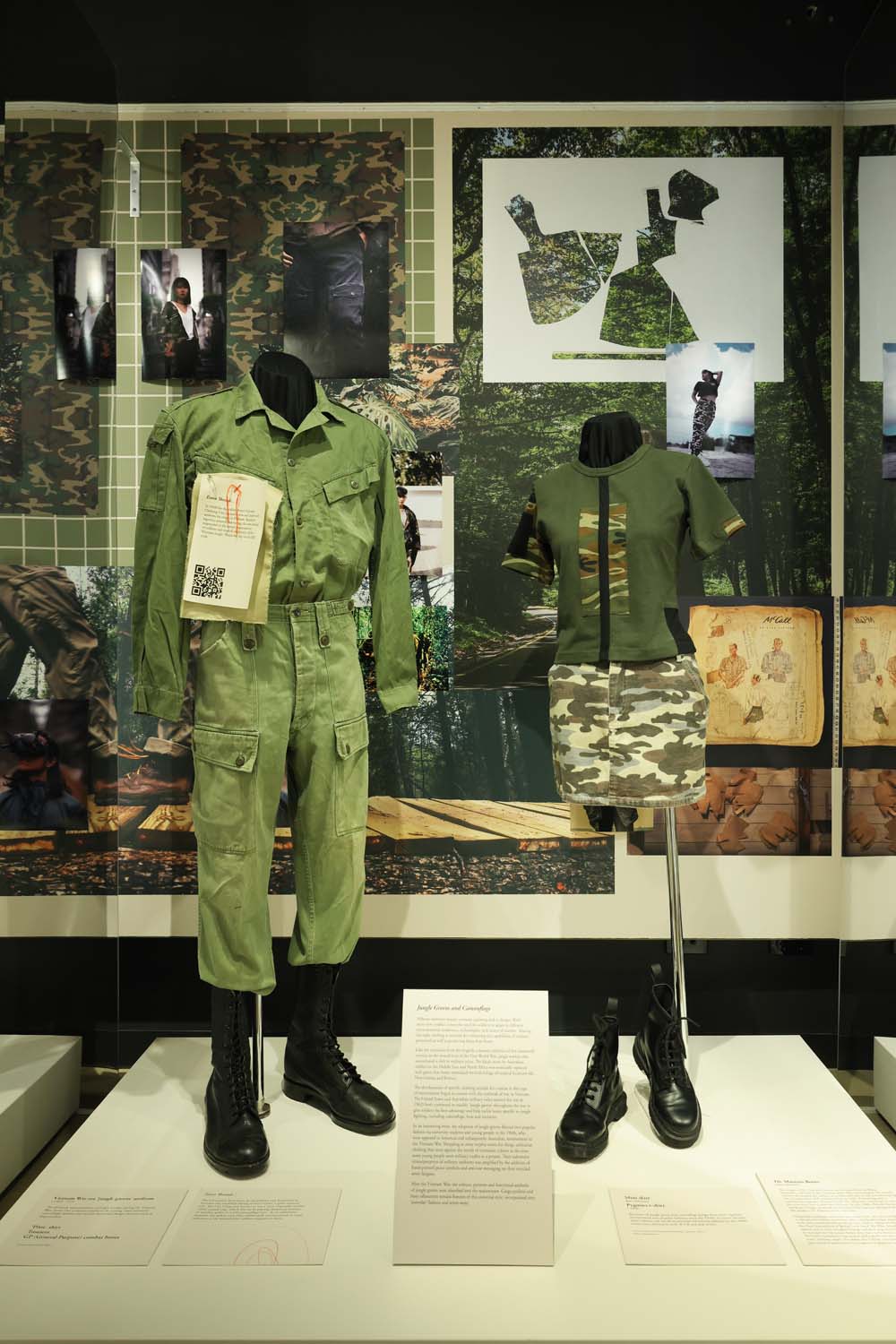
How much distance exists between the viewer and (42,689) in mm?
2504

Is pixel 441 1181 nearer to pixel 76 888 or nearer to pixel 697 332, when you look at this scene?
pixel 76 888

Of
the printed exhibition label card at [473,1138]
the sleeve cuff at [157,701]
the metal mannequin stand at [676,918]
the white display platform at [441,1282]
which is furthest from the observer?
the metal mannequin stand at [676,918]

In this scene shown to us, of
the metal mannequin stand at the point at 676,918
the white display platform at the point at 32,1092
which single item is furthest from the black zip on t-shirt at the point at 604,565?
the white display platform at the point at 32,1092

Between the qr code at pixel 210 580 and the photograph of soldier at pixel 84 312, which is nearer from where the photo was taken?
the qr code at pixel 210 580

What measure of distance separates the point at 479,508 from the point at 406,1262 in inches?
78.3

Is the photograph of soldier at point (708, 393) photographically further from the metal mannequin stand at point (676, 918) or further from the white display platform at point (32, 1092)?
the white display platform at point (32, 1092)

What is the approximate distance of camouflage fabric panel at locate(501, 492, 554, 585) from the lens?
2.60 m

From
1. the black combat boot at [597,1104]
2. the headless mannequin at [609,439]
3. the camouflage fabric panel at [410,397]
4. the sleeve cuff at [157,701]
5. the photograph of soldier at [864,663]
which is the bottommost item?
the black combat boot at [597,1104]

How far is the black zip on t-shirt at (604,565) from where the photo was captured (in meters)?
2.41

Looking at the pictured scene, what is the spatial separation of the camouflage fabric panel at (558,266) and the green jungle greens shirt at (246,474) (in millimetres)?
966

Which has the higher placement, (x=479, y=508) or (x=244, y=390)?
(x=244, y=390)

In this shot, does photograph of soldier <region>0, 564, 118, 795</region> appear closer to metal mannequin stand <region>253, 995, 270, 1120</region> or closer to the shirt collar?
the shirt collar
